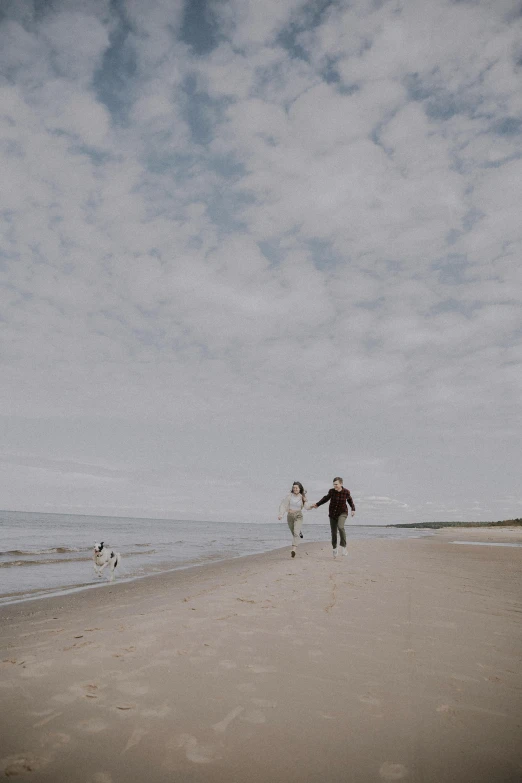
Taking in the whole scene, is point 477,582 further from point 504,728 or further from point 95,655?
point 95,655

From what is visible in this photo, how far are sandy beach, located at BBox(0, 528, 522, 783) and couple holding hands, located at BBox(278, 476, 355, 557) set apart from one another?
6.66 meters

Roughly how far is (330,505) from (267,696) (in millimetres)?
10245

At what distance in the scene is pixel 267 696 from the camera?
309cm

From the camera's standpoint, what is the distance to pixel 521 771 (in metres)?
2.26

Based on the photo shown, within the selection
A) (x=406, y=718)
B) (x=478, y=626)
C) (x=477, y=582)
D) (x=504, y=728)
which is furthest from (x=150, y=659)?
(x=477, y=582)

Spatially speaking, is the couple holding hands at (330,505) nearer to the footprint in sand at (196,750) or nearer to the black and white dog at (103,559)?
the black and white dog at (103,559)

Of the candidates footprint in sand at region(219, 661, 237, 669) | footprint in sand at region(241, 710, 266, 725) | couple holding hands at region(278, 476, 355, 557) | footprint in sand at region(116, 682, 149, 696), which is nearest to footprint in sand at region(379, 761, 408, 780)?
footprint in sand at region(241, 710, 266, 725)

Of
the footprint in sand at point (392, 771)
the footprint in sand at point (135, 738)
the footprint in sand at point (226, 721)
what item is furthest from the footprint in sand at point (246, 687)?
the footprint in sand at point (392, 771)

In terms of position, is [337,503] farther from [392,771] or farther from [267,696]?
[392,771]

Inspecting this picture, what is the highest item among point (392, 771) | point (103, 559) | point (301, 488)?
point (301, 488)

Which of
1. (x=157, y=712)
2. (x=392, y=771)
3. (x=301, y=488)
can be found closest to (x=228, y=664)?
(x=157, y=712)

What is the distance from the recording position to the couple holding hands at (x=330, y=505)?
12.8 meters

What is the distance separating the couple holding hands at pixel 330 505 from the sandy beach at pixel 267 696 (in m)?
6.66

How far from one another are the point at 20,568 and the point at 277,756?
49.6 feet
